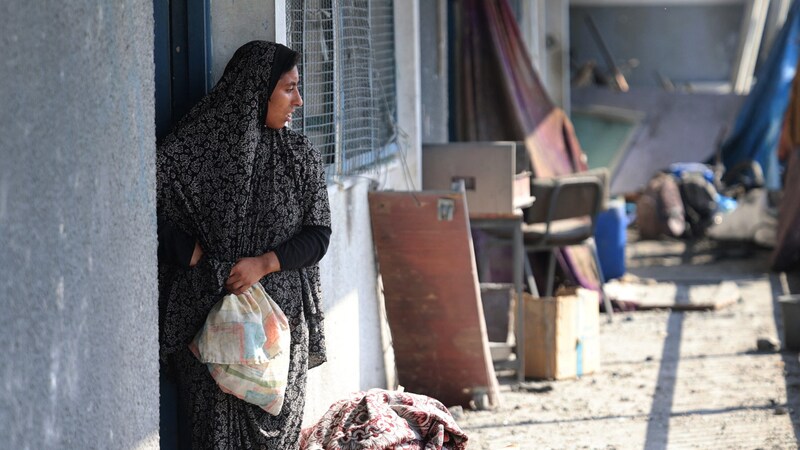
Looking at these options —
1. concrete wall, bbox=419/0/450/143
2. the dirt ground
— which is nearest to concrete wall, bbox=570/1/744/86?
A: the dirt ground

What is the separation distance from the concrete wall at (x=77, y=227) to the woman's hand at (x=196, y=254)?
448 mm

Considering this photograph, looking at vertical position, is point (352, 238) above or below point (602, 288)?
above

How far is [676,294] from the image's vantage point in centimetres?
999

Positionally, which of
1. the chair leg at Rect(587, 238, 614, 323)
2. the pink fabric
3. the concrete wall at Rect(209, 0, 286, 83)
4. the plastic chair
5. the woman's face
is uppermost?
the concrete wall at Rect(209, 0, 286, 83)

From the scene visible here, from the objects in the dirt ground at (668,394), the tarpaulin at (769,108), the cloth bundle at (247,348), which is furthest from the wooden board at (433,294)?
the tarpaulin at (769,108)

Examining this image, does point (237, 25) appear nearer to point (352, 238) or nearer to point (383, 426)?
point (383, 426)

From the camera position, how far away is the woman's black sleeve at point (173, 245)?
3510 mm

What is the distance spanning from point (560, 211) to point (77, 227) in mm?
5802

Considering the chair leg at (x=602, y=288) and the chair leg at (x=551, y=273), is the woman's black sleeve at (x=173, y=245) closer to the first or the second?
the chair leg at (x=551, y=273)

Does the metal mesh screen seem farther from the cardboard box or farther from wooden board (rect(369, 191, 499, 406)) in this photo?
the cardboard box

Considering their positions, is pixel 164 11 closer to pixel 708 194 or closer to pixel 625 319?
pixel 625 319

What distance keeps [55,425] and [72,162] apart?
1.85 ft

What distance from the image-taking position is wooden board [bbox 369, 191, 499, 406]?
5711 mm

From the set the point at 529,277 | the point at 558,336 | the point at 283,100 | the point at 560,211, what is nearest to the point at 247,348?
the point at 283,100
